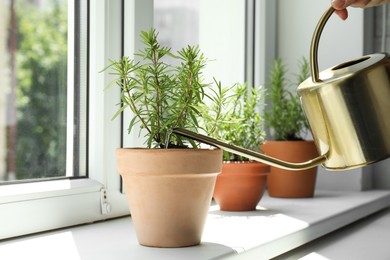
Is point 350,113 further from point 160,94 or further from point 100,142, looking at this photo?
point 100,142

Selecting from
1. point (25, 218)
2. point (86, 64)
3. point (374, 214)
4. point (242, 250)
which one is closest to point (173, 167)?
point (242, 250)

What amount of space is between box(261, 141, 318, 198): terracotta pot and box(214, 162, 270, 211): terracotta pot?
0.85 feet

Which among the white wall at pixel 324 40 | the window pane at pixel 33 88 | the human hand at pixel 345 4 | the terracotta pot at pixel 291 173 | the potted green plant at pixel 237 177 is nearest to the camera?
the human hand at pixel 345 4

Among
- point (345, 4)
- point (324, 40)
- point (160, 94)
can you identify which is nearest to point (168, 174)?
point (160, 94)

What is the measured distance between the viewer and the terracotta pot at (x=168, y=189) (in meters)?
0.85

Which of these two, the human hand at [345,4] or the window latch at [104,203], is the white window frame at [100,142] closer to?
the window latch at [104,203]

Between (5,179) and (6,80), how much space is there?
19 centimetres

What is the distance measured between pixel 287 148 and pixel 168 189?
0.77 meters

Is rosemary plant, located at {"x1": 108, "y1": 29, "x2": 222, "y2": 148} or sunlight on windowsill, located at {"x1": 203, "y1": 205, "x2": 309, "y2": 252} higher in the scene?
rosemary plant, located at {"x1": 108, "y1": 29, "x2": 222, "y2": 148}

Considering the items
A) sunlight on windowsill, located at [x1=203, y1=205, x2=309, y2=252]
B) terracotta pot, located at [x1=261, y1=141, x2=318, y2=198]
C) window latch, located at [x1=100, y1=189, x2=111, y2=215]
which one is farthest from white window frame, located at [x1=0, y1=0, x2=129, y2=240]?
terracotta pot, located at [x1=261, y1=141, x2=318, y2=198]

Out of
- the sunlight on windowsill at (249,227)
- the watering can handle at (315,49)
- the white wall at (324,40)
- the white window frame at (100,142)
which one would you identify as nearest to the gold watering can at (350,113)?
the watering can handle at (315,49)

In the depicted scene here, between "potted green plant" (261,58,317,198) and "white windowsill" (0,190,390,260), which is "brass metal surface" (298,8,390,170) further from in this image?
"potted green plant" (261,58,317,198)

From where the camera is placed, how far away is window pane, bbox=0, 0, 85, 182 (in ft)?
3.58

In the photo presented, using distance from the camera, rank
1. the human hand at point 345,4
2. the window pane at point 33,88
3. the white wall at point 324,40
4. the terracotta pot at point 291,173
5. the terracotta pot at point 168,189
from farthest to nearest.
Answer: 1. the white wall at point 324,40
2. the terracotta pot at point 291,173
3. the window pane at point 33,88
4. the human hand at point 345,4
5. the terracotta pot at point 168,189
